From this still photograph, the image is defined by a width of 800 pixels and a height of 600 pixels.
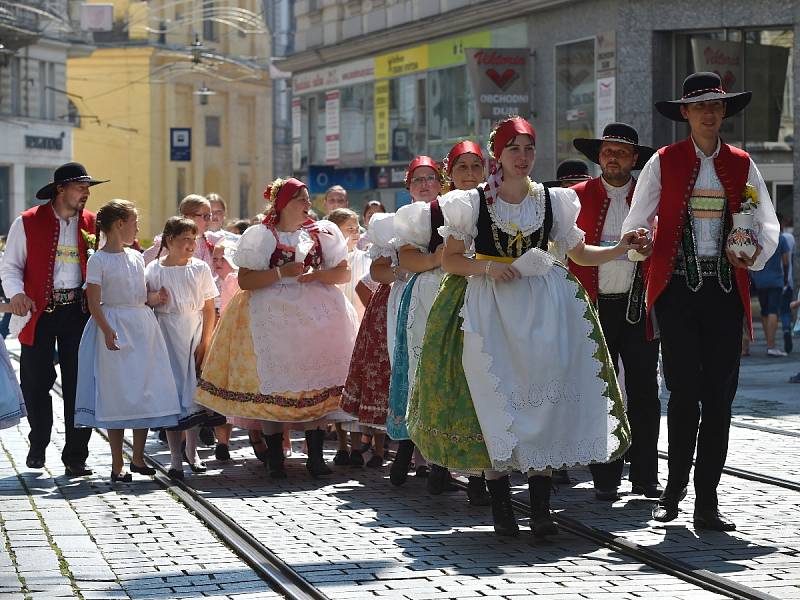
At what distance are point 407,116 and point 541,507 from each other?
26.5m

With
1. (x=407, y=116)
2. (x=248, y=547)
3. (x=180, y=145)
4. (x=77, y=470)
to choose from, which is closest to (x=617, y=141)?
(x=248, y=547)

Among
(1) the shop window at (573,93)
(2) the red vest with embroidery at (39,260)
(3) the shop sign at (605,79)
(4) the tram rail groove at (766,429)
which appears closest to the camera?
(2) the red vest with embroidery at (39,260)

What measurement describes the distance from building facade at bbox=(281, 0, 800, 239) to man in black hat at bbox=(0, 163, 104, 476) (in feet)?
48.3

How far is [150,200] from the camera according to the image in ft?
211

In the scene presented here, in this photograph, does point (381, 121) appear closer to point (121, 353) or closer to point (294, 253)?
point (294, 253)

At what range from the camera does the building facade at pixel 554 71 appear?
24.1 m

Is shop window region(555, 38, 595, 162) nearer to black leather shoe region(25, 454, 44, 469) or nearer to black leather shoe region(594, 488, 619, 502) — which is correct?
black leather shoe region(25, 454, 44, 469)

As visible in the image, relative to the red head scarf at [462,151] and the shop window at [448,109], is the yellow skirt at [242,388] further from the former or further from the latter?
the shop window at [448,109]

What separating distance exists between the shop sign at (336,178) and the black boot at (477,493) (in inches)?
1070

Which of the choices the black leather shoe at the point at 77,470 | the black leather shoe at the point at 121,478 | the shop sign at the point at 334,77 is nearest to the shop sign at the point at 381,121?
the shop sign at the point at 334,77

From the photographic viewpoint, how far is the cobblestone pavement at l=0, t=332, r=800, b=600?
Result: 21.7 feet

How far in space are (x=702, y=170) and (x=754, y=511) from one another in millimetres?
1720

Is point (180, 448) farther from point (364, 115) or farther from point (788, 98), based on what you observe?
point (364, 115)

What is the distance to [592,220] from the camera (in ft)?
30.2
